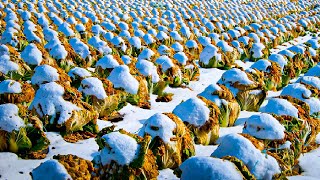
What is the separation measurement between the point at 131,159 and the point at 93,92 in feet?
8.84

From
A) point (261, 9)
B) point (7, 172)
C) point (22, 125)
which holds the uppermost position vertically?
point (22, 125)

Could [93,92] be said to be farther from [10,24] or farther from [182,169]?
[10,24]

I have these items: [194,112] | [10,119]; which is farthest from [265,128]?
[10,119]

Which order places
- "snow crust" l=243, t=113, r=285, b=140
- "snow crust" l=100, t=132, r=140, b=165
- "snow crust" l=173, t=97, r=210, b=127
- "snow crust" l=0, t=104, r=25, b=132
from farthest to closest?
"snow crust" l=173, t=97, r=210, b=127 → "snow crust" l=243, t=113, r=285, b=140 → "snow crust" l=0, t=104, r=25, b=132 → "snow crust" l=100, t=132, r=140, b=165

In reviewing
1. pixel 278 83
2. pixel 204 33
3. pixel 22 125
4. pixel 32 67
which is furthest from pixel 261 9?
pixel 22 125

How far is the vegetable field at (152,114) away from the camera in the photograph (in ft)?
14.0

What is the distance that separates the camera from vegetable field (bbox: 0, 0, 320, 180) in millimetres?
4277

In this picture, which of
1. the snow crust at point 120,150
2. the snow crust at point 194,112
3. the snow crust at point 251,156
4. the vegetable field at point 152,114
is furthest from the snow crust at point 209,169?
the snow crust at point 194,112

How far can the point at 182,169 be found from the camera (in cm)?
408

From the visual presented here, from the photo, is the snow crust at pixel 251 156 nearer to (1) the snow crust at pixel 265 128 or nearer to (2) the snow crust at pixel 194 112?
(1) the snow crust at pixel 265 128

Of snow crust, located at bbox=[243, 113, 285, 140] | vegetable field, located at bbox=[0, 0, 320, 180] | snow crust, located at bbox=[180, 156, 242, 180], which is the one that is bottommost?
vegetable field, located at bbox=[0, 0, 320, 180]

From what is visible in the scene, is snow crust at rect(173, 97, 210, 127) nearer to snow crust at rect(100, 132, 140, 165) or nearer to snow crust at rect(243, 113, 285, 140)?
snow crust at rect(243, 113, 285, 140)

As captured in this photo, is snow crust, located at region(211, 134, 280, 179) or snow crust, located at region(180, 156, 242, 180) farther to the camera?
snow crust, located at region(211, 134, 280, 179)

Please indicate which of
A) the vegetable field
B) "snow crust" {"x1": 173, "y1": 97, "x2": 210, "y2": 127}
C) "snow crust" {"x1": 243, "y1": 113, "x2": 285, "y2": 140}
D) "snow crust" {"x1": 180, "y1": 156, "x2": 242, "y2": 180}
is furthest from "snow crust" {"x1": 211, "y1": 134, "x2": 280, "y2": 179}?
"snow crust" {"x1": 173, "y1": 97, "x2": 210, "y2": 127}
